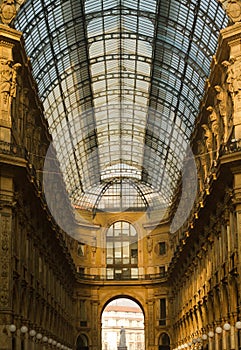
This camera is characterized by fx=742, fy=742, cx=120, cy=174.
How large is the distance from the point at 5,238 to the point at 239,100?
13744mm

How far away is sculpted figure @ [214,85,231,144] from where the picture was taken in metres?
41.2

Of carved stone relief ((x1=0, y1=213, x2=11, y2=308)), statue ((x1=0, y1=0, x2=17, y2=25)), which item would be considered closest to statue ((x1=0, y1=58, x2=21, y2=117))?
statue ((x1=0, y1=0, x2=17, y2=25))

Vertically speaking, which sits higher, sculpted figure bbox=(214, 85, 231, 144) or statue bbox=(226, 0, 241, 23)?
statue bbox=(226, 0, 241, 23)

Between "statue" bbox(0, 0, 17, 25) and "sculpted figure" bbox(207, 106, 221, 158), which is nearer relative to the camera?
"statue" bbox(0, 0, 17, 25)

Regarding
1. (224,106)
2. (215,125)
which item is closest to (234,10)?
(224,106)

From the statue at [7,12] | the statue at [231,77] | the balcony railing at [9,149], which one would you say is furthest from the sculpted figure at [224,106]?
the statue at [7,12]

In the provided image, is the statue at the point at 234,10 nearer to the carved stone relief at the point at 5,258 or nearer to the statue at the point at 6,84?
the statue at the point at 6,84

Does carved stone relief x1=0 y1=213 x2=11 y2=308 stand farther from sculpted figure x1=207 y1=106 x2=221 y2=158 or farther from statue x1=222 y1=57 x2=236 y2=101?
sculpted figure x1=207 y1=106 x2=221 y2=158

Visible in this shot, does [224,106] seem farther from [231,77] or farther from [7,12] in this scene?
[7,12]

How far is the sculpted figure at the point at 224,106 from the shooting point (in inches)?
1624

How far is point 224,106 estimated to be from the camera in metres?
42.6

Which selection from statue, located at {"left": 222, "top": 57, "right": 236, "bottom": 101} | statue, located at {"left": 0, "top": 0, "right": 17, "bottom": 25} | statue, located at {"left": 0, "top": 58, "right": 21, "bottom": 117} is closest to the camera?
statue, located at {"left": 0, "top": 58, "right": 21, "bottom": 117}

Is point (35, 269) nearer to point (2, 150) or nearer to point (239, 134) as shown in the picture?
point (2, 150)

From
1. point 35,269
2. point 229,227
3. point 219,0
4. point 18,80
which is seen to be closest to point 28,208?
point 35,269
